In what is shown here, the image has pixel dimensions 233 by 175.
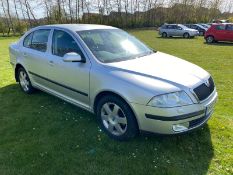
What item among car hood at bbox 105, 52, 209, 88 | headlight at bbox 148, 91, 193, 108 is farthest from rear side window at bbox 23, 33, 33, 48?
headlight at bbox 148, 91, 193, 108

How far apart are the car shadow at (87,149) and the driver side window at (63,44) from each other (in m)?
1.20

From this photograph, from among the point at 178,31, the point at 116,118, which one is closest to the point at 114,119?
the point at 116,118

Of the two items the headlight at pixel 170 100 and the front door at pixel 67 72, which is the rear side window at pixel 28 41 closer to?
the front door at pixel 67 72

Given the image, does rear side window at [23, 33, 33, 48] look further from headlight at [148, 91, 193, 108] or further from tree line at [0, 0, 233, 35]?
tree line at [0, 0, 233, 35]

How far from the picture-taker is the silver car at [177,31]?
26.9 m

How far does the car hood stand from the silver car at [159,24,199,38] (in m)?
24.3

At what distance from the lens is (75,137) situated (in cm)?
391

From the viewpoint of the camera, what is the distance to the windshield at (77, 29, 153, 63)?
4027mm

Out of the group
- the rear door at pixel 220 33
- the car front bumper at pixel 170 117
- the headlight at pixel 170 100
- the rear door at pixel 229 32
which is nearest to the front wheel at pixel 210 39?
the rear door at pixel 220 33

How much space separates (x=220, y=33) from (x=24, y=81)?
58.4ft

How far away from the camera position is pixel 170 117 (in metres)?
3.15

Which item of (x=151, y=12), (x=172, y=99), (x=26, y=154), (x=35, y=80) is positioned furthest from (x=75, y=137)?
(x=151, y=12)

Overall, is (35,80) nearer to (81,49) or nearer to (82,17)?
(81,49)

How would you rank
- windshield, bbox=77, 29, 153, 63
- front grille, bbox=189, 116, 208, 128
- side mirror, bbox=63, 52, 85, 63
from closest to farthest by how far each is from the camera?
front grille, bbox=189, 116, 208, 128
side mirror, bbox=63, 52, 85, 63
windshield, bbox=77, 29, 153, 63
